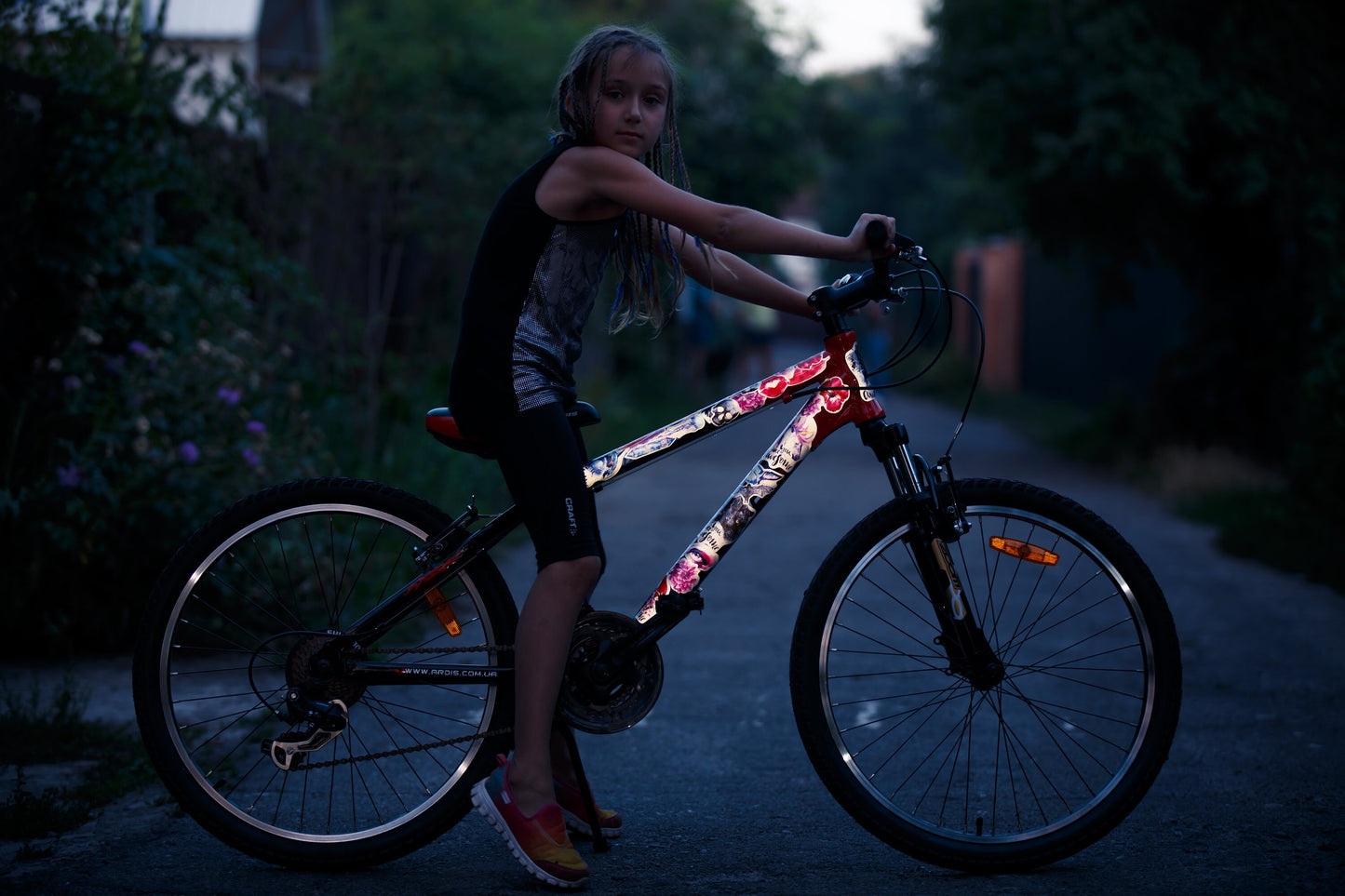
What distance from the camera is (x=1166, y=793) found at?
3740 mm

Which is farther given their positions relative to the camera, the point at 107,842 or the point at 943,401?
the point at 943,401

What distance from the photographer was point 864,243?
289 cm

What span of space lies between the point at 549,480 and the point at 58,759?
1919 millimetres

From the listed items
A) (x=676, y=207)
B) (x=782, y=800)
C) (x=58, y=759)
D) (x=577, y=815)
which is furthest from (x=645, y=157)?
(x=58, y=759)

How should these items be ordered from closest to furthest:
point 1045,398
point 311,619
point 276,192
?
1. point 311,619
2. point 276,192
3. point 1045,398

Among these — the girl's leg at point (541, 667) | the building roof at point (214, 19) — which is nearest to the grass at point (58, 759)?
the girl's leg at point (541, 667)

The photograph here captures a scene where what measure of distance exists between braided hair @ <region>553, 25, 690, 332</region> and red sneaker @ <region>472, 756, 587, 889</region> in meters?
1.11

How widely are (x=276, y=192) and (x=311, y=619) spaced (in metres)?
3.46

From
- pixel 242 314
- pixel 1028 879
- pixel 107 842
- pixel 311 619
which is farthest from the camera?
pixel 242 314

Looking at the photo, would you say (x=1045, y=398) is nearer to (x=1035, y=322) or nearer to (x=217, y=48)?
(x=1035, y=322)

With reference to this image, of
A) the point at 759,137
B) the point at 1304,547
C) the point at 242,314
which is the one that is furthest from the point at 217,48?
the point at 1304,547

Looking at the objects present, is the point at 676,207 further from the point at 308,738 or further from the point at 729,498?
the point at 308,738

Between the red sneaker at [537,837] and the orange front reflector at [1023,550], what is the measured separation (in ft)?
3.89

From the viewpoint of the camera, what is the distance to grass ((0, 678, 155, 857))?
340 centimetres
